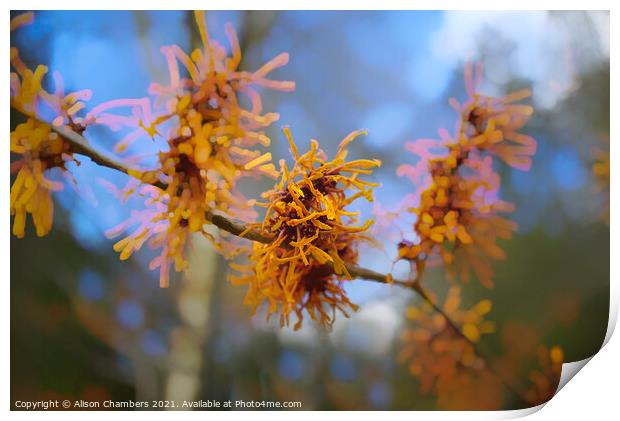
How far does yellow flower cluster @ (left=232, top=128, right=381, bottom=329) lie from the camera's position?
1362mm

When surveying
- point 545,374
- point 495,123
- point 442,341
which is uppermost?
point 495,123

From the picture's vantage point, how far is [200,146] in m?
1.39

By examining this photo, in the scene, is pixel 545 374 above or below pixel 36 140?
below

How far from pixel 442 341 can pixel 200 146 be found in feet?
2.61

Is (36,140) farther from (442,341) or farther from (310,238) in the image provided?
(442,341)

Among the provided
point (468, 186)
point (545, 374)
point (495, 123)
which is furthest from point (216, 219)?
point (545, 374)

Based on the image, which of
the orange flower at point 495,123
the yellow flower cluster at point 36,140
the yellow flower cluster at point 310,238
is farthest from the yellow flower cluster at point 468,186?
the yellow flower cluster at point 36,140

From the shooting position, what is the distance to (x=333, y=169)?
1.39 m

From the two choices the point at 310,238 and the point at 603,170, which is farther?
the point at 603,170

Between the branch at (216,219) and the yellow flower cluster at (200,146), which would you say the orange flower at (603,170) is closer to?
the branch at (216,219)

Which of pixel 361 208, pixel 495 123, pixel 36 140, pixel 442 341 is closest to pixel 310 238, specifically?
pixel 361 208

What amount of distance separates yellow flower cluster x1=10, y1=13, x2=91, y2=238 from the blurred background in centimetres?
3

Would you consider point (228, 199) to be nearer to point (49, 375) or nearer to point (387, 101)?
point (387, 101)

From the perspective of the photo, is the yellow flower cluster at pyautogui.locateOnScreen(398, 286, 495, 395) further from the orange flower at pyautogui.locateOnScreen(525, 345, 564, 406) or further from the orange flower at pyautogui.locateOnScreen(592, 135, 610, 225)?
the orange flower at pyautogui.locateOnScreen(592, 135, 610, 225)
